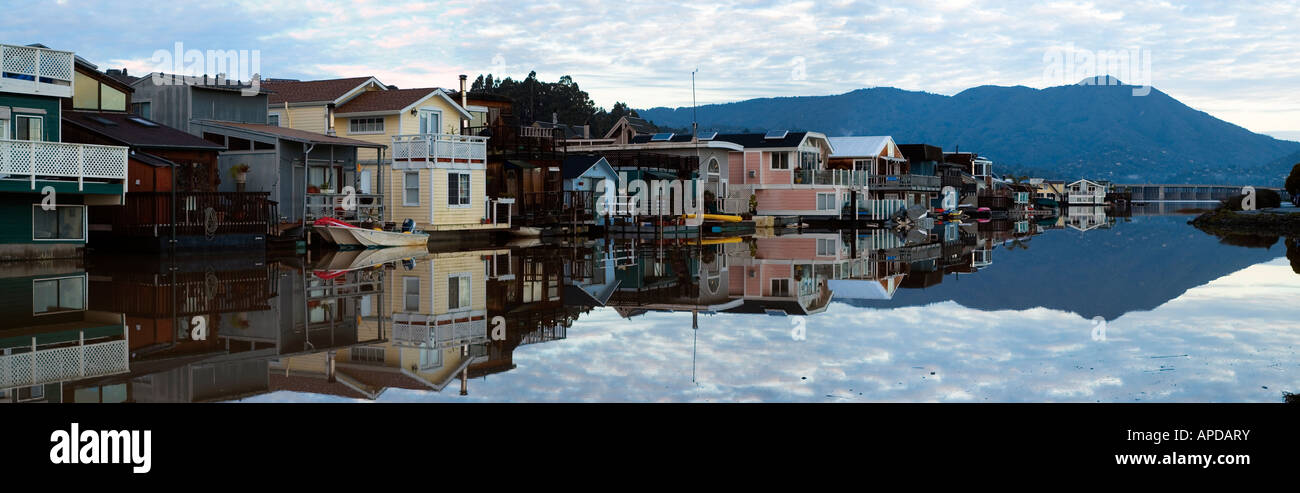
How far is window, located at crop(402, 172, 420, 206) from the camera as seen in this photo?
132ft

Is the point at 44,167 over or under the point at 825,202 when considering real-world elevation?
under

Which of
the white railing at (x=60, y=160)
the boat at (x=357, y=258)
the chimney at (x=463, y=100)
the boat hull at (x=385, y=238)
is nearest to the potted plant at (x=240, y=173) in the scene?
the boat hull at (x=385, y=238)

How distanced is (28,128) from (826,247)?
2583cm

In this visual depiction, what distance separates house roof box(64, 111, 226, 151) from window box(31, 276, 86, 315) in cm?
969

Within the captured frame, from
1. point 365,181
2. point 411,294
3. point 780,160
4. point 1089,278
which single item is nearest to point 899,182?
point 780,160

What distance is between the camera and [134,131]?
104 ft

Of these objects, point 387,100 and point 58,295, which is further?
point 387,100

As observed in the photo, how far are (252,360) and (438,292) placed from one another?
7994mm

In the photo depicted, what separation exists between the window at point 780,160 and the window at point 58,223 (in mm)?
48638

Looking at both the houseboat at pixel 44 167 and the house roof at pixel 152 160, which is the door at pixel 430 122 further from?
the houseboat at pixel 44 167

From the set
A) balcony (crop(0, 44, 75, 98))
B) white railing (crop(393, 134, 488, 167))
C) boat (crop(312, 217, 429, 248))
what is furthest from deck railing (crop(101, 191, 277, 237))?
white railing (crop(393, 134, 488, 167))

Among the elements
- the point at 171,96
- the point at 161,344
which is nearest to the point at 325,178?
the point at 171,96

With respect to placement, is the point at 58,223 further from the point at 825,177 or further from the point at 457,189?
the point at 825,177

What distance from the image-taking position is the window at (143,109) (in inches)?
1473
